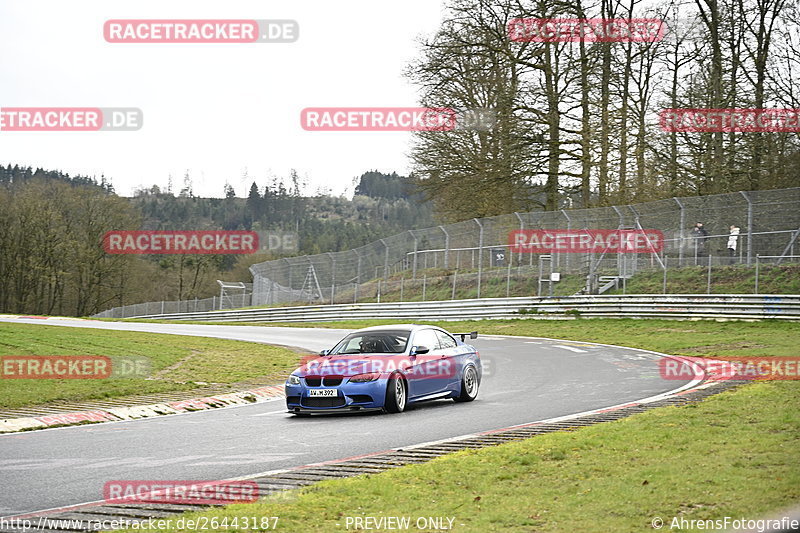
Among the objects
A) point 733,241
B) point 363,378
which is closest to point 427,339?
point 363,378

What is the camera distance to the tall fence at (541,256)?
31.1 metres

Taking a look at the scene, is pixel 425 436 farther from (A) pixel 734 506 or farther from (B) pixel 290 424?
(A) pixel 734 506

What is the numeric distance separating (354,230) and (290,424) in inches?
5503

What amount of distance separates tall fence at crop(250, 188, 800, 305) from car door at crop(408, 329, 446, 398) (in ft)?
64.1

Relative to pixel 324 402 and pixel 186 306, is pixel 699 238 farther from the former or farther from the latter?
pixel 186 306

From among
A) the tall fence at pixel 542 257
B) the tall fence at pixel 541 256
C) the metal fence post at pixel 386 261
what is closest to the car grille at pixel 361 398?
the tall fence at pixel 542 257

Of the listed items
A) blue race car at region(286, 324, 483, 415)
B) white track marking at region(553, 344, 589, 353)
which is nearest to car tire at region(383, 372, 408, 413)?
blue race car at region(286, 324, 483, 415)

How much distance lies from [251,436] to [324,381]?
2.53 m

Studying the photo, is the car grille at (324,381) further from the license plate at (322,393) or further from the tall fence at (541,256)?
the tall fence at (541,256)

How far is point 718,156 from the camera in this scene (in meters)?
36.1

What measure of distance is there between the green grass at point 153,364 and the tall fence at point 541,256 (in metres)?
14.2

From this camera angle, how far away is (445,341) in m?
15.2

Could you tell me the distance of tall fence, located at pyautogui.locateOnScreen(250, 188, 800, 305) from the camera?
1224 inches

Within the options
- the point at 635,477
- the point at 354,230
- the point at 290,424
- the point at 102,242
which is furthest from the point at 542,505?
the point at 354,230
